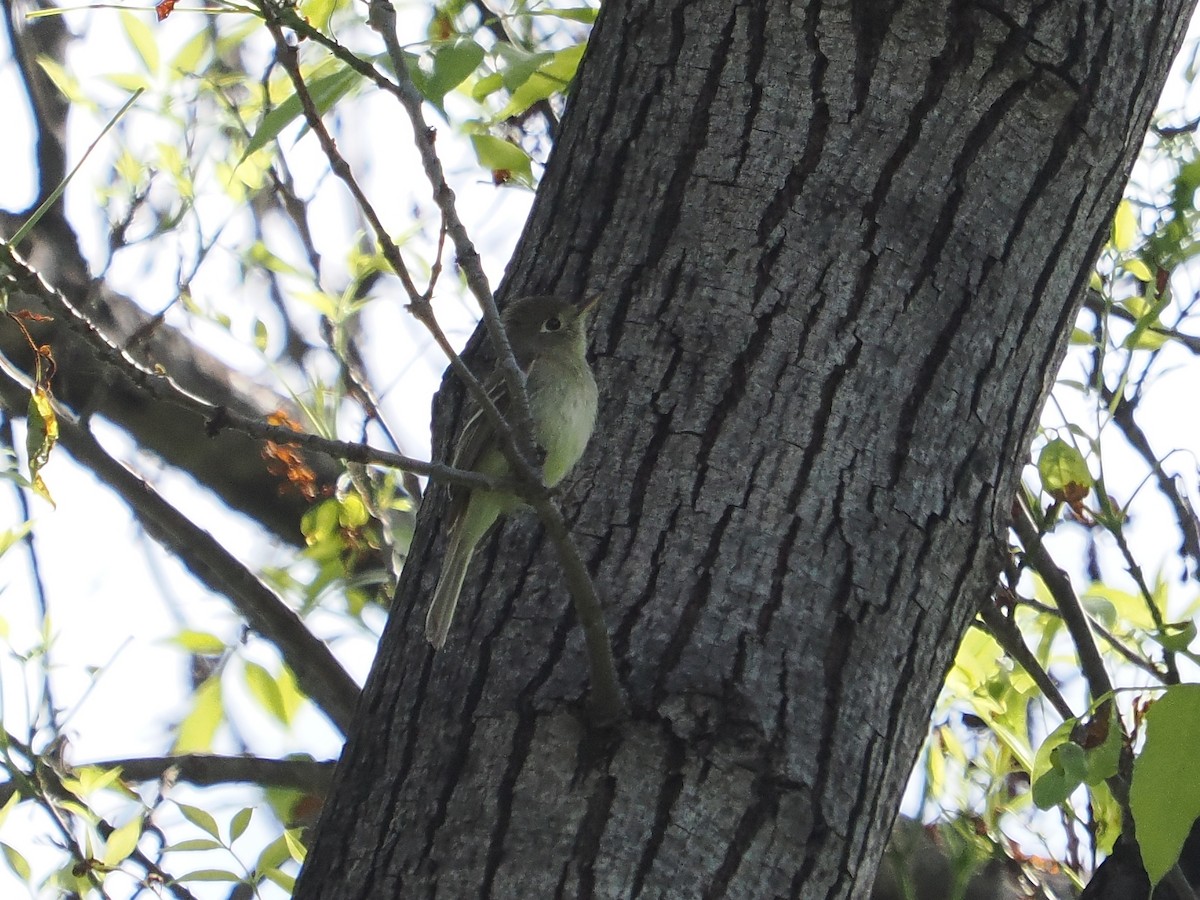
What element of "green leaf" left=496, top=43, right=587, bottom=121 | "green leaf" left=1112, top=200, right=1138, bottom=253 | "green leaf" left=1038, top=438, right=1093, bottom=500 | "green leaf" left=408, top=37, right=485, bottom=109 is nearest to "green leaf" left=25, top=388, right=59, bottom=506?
"green leaf" left=408, top=37, right=485, bottom=109

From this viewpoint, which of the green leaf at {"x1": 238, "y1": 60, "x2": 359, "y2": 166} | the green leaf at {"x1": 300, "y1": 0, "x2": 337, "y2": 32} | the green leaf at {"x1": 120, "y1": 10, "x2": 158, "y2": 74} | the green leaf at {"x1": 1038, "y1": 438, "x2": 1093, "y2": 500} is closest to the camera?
the green leaf at {"x1": 238, "y1": 60, "x2": 359, "y2": 166}

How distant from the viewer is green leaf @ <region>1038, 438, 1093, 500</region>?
10.9ft

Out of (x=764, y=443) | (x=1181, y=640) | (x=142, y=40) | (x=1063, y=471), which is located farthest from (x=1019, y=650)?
(x=142, y=40)

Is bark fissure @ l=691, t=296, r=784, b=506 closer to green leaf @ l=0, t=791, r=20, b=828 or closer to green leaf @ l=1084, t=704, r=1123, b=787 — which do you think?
green leaf @ l=1084, t=704, r=1123, b=787

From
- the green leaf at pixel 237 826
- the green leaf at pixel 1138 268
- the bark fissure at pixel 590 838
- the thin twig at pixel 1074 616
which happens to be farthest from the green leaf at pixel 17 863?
the green leaf at pixel 1138 268

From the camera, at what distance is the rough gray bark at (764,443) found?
225cm

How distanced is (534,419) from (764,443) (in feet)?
1.44

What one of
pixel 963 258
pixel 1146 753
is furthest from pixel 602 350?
pixel 1146 753

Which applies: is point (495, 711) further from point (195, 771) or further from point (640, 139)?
point (195, 771)

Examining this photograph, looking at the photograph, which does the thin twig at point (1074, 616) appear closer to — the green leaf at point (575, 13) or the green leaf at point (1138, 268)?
the green leaf at point (1138, 268)

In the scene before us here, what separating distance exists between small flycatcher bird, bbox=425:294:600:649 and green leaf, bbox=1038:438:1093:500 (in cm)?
123

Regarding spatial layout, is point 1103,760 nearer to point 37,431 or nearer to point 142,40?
point 37,431

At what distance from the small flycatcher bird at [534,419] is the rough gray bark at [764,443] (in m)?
0.06

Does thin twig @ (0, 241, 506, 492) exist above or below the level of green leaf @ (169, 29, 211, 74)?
below
